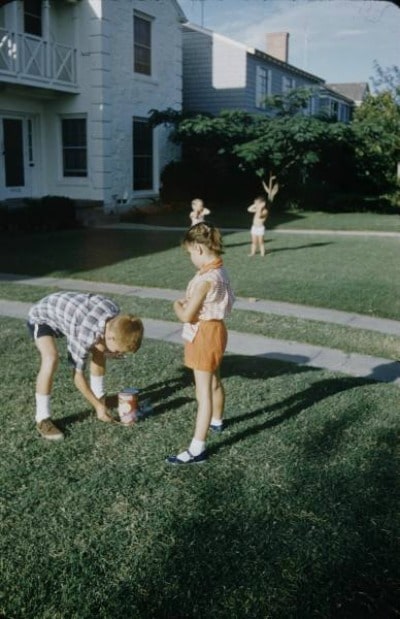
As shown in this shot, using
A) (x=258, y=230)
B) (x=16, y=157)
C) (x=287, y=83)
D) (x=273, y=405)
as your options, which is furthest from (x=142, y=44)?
(x=273, y=405)

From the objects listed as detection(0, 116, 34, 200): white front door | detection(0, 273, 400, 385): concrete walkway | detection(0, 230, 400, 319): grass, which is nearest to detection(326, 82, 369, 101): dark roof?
detection(0, 116, 34, 200): white front door

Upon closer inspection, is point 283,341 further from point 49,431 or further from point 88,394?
point 49,431

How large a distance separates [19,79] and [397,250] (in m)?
10.5

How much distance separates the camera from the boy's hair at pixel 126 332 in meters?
3.62

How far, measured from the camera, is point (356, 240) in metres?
15.1

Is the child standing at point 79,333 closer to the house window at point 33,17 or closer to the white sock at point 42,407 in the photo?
the white sock at point 42,407

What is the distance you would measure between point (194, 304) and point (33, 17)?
1711 centimetres

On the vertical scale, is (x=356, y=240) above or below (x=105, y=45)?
below

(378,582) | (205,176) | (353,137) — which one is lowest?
(378,582)

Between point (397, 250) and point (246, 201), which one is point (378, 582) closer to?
point (397, 250)

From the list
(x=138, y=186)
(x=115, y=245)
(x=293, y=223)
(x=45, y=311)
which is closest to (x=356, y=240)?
(x=293, y=223)

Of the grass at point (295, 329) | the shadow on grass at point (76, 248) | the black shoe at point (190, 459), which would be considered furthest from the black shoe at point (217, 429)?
the shadow on grass at point (76, 248)

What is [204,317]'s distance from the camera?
3.69m

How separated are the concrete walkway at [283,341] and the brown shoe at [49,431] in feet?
7.75
